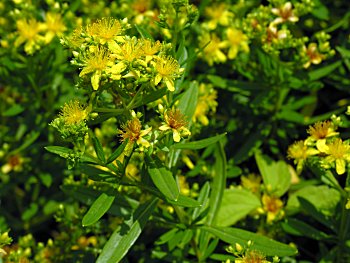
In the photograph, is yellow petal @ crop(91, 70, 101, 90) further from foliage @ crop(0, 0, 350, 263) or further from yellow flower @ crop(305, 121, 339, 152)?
yellow flower @ crop(305, 121, 339, 152)

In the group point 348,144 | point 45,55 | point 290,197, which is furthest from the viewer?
point 45,55

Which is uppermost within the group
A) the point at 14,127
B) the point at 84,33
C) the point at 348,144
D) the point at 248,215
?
the point at 84,33

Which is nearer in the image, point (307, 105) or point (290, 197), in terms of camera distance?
point (290, 197)

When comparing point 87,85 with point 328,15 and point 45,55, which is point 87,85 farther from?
point 328,15

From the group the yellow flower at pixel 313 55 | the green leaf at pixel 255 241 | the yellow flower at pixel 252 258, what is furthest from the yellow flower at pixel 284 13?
the yellow flower at pixel 252 258

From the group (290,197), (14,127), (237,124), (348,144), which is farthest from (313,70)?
(14,127)

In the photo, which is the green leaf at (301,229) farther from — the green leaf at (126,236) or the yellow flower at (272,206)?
the green leaf at (126,236)

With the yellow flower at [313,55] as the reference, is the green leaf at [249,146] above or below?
below

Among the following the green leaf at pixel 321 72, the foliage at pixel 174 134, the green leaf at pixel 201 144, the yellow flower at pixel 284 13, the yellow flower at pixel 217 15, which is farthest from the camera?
the yellow flower at pixel 217 15
